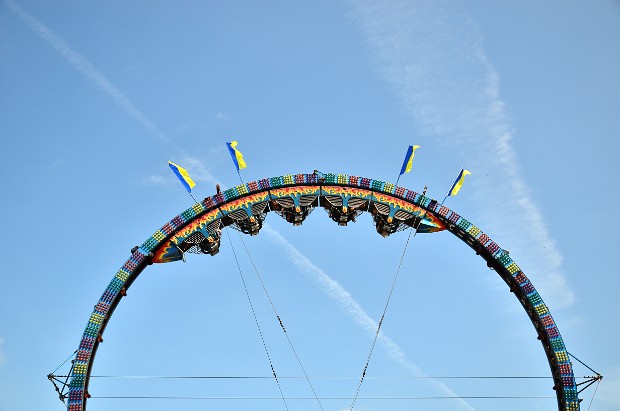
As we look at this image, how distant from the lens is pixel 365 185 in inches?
1548

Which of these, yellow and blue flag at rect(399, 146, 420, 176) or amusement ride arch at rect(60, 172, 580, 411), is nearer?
amusement ride arch at rect(60, 172, 580, 411)

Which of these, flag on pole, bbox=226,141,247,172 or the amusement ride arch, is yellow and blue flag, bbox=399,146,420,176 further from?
flag on pole, bbox=226,141,247,172

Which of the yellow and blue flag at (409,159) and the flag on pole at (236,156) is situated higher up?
the flag on pole at (236,156)

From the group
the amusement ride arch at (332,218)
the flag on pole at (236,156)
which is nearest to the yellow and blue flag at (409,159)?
the amusement ride arch at (332,218)

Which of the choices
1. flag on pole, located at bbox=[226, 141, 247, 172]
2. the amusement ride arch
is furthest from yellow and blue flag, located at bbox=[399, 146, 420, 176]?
flag on pole, located at bbox=[226, 141, 247, 172]

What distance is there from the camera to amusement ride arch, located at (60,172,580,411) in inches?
1483

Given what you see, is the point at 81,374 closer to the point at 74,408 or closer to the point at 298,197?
the point at 74,408

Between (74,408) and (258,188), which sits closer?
(74,408)

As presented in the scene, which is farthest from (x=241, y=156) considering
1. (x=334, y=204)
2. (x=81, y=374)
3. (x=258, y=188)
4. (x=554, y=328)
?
(x=554, y=328)

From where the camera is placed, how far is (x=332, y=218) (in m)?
39.8

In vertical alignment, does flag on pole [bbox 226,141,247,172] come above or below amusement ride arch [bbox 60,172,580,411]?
above

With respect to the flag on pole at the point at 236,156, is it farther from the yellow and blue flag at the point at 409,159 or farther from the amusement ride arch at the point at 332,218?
the yellow and blue flag at the point at 409,159

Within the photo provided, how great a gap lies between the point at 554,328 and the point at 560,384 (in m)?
2.39

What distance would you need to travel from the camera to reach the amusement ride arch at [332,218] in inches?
1483
